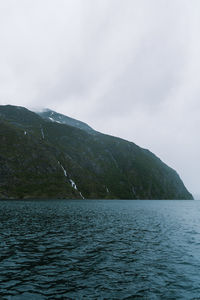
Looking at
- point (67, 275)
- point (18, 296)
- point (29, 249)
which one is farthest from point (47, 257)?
point (18, 296)

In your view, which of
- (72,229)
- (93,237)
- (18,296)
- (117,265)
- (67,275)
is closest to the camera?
(18,296)

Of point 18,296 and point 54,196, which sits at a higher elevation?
point 54,196

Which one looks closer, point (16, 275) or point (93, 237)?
point (16, 275)

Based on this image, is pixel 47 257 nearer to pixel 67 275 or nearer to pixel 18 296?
pixel 67 275

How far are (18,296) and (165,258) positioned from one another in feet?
67.7

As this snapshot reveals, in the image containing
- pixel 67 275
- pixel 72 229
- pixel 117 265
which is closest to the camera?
pixel 67 275

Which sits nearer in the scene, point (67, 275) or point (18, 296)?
point (18, 296)

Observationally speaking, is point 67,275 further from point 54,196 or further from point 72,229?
point 54,196

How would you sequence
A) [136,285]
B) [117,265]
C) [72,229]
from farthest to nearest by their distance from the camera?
1. [72,229]
2. [117,265]
3. [136,285]

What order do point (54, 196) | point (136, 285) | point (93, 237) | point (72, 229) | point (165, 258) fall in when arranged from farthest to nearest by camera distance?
point (54, 196) → point (72, 229) → point (93, 237) → point (165, 258) → point (136, 285)

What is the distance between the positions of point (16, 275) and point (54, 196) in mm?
178625

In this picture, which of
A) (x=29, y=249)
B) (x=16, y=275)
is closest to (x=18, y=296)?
(x=16, y=275)

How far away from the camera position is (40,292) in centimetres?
1856

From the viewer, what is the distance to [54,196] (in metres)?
196
